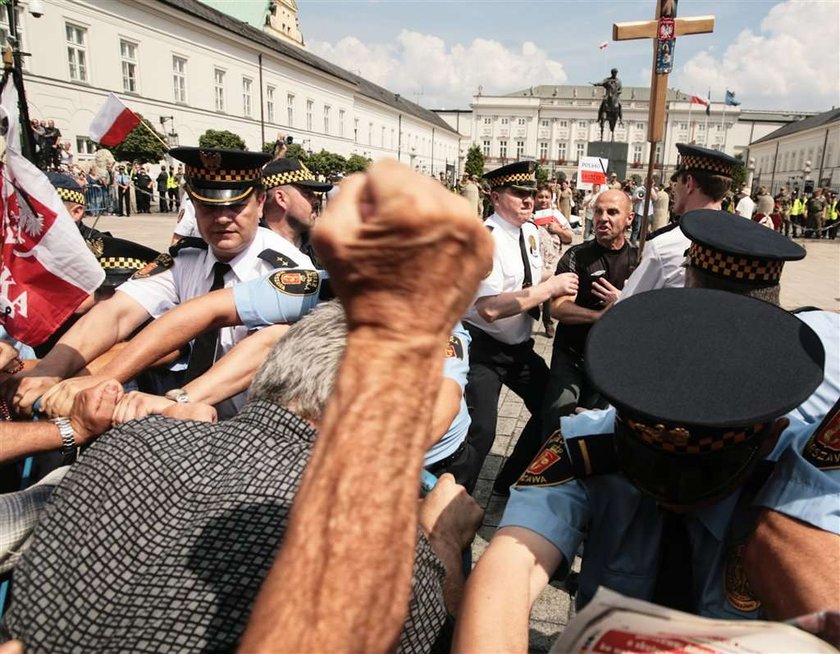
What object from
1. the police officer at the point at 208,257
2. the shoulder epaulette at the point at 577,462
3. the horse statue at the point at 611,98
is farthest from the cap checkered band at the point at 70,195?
the horse statue at the point at 611,98

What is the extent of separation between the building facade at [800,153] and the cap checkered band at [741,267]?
226 ft

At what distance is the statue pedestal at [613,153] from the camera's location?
731 inches

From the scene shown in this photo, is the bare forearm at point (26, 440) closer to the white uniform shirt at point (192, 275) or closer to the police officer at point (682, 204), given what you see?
the white uniform shirt at point (192, 275)

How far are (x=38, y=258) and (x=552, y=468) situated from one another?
1.90 m

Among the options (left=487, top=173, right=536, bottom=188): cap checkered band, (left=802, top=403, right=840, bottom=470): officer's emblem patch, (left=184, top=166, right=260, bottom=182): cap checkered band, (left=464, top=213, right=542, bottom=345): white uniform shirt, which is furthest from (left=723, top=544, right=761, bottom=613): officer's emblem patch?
(left=487, top=173, right=536, bottom=188): cap checkered band

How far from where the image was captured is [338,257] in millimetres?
540

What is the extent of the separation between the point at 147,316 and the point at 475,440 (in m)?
1.85

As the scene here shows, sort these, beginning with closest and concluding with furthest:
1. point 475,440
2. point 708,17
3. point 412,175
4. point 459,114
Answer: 1. point 412,175
2. point 475,440
3. point 708,17
4. point 459,114

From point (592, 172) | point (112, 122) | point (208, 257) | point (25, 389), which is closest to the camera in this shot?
point (25, 389)

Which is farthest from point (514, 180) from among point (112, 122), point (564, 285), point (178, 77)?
point (178, 77)

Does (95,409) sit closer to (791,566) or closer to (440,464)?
(440,464)

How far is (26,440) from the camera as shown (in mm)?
1574

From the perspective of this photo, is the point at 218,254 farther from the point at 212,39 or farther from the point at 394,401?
the point at 212,39

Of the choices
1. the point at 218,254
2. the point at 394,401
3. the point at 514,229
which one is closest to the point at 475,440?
the point at 514,229
